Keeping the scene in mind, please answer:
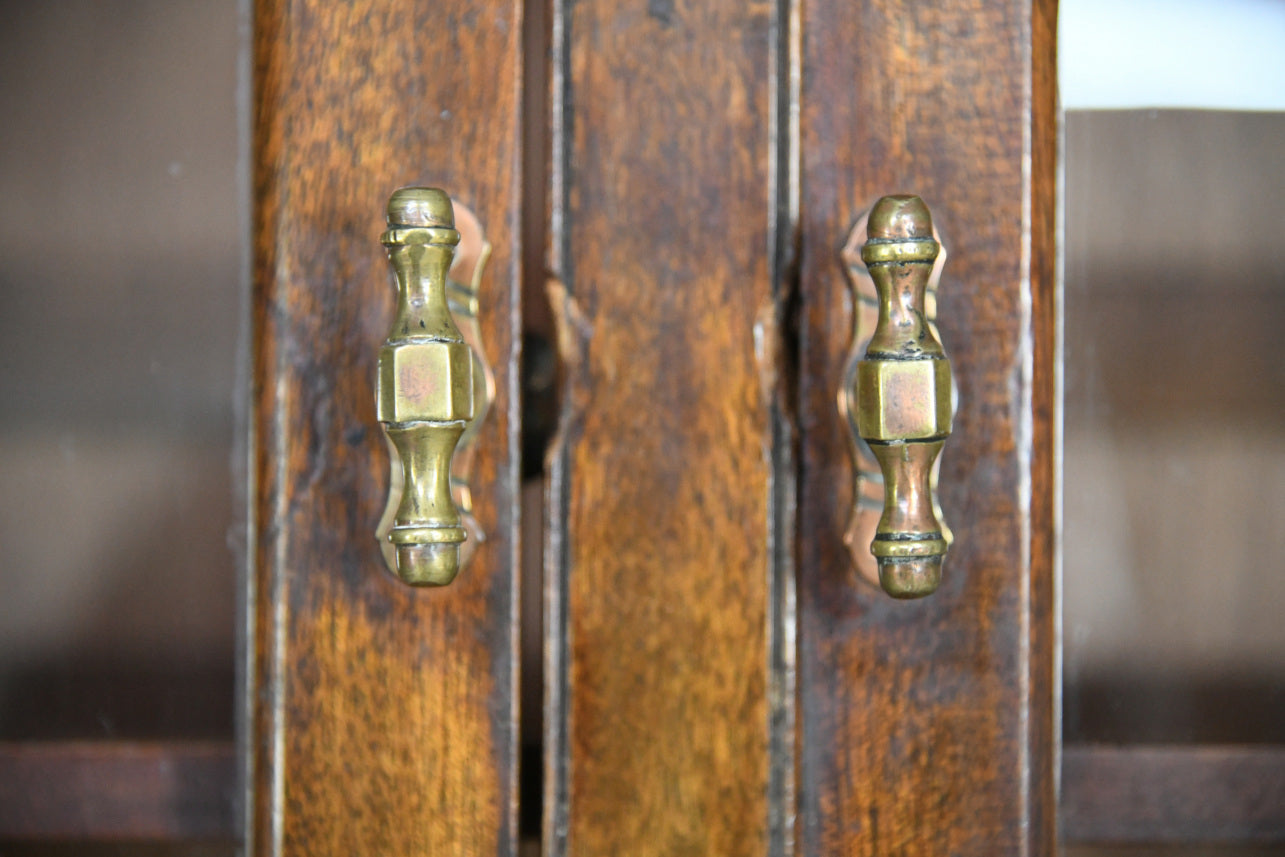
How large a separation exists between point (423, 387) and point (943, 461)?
19 centimetres

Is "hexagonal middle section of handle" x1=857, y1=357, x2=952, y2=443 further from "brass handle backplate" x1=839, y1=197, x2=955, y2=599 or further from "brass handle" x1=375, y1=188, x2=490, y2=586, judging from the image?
"brass handle" x1=375, y1=188, x2=490, y2=586

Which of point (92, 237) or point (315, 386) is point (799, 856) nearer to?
point (315, 386)

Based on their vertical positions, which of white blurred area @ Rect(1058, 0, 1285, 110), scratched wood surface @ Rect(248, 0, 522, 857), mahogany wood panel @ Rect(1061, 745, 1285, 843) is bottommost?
mahogany wood panel @ Rect(1061, 745, 1285, 843)

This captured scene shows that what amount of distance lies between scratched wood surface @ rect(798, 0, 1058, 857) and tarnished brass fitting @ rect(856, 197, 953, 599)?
26 mm

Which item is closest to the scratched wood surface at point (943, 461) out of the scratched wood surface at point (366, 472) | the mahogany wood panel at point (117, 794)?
the scratched wood surface at point (366, 472)

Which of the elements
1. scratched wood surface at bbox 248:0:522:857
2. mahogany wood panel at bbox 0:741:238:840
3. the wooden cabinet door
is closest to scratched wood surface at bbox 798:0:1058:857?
the wooden cabinet door

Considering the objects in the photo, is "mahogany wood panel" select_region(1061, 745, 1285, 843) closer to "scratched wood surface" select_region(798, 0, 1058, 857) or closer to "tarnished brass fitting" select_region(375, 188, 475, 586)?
"scratched wood surface" select_region(798, 0, 1058, 857)

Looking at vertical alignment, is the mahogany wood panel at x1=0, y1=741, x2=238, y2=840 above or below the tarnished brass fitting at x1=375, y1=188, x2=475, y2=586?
below

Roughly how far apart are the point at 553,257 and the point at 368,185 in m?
0.07

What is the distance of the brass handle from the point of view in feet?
0.96

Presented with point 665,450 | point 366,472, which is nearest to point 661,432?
point 665,450

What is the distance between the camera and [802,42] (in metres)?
0.33

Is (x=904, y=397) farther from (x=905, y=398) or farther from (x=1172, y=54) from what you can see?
(x=1172, y=54)

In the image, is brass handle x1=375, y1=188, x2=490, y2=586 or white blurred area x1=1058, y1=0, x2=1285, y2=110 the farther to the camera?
white blurred area x1=1058, y1=0, x2=1285, y2=110
